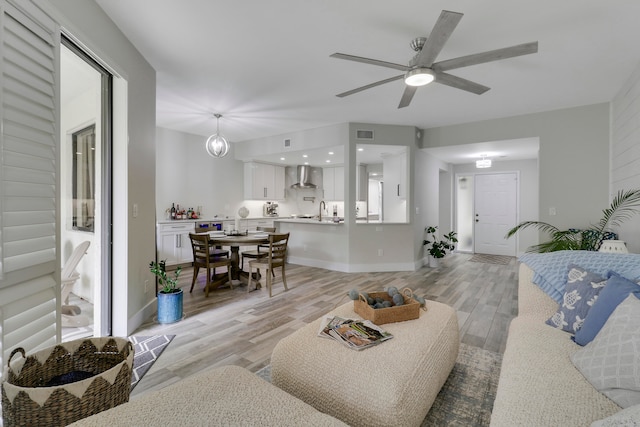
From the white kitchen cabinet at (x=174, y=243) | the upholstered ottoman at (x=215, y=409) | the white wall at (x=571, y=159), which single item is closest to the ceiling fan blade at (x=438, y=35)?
the upholstered ottoman at (x=215, y=409)

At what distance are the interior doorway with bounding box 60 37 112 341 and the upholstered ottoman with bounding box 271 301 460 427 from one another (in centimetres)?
195

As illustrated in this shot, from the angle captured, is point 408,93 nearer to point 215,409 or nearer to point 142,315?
point 215,409

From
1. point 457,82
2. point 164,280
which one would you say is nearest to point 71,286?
point 164,280

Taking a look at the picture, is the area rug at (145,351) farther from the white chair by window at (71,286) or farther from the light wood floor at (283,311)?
the white chair by window at (71,286)

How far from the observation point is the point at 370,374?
4.43 feet

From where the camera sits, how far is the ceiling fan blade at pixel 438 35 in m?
1.72

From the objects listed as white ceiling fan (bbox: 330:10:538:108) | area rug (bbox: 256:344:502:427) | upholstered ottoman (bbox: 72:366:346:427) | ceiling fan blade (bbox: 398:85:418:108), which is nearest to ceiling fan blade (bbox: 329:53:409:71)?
white ceiling fan (bbox: 330:10:538:108)

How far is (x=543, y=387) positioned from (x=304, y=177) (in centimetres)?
671

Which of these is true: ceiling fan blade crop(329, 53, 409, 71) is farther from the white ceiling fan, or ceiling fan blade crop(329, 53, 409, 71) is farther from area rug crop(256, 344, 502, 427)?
area rug crop(256, 344, 502, 427)

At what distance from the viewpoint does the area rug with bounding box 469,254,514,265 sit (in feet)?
20.5

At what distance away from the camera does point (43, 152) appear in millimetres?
1542

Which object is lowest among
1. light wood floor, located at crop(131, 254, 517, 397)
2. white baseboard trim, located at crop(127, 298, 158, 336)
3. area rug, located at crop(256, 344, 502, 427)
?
area rug, located at crop(256, 344, 502, 427)

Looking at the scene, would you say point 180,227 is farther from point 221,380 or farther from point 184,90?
point 221,380

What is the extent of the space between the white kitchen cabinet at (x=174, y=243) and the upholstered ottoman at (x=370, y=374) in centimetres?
444
